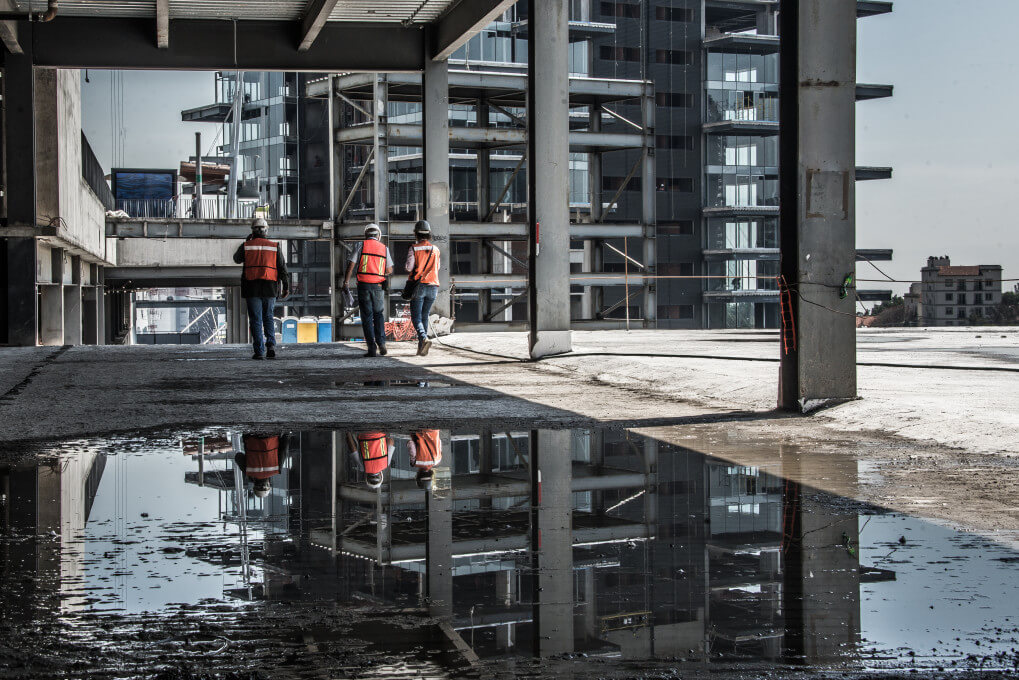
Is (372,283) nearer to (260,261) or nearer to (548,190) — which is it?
(260,261)

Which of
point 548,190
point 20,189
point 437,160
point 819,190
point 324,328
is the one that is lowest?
point 324,328

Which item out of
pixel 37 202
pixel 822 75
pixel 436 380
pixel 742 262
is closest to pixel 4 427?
pixel 436 380

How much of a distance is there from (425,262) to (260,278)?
253 centimetres

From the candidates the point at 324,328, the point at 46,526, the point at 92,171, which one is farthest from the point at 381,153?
the point at 46,526

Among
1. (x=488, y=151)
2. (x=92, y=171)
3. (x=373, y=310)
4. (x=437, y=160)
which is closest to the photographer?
(x=373, y=310)

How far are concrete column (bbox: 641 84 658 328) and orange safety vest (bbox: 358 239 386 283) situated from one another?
1307 inches

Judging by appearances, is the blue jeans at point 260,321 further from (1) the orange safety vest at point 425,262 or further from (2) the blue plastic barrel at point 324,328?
(2) the blue plastic barrel at point 324,328

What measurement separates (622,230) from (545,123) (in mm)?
31557

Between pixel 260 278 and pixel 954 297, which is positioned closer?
pixel 260 278

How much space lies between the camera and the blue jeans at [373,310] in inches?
644

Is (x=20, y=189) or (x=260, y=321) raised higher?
(x=20, y=189)

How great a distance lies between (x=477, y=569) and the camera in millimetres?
4258

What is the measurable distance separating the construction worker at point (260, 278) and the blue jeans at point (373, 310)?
1088 mm

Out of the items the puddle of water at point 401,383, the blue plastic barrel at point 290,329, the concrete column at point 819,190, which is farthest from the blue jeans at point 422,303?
the blue plastic barrel at point 290,329
